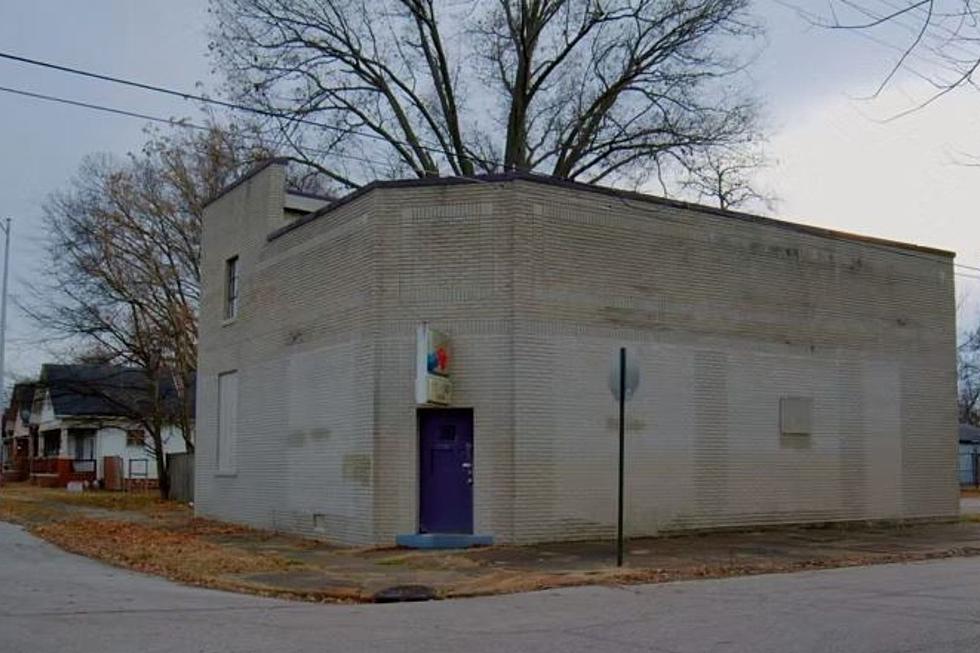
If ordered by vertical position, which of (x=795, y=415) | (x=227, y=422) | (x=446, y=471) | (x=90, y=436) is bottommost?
(x=446, y=471)

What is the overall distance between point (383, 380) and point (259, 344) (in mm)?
5753

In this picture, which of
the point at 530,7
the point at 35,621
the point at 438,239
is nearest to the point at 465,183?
the point at 438,239

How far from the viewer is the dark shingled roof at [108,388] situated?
4034 centimetres

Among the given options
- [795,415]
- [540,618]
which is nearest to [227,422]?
[795,415]

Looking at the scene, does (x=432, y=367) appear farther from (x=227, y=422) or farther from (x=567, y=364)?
(x=227, y=422)

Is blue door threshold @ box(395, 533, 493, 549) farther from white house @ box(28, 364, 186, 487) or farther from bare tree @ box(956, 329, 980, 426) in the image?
bare tree @ box(956, 329, 980, 426)

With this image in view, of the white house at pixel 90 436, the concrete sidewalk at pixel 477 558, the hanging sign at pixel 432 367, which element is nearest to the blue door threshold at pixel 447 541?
the concrete sidewalk at pixel 477 558

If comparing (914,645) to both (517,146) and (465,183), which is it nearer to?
(465,183)

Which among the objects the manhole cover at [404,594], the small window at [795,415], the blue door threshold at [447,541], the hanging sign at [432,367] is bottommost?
the manhole cover at [404,594]

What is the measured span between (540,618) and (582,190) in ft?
35.1

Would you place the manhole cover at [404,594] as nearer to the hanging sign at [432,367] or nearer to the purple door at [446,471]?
the hanging sign at [432,367]

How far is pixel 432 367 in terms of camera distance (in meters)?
19.0

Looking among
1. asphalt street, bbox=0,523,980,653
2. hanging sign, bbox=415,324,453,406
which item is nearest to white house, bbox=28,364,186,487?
hanging sign, bbox=415,324,453,406

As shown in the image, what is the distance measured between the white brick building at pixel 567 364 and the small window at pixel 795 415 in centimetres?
7
